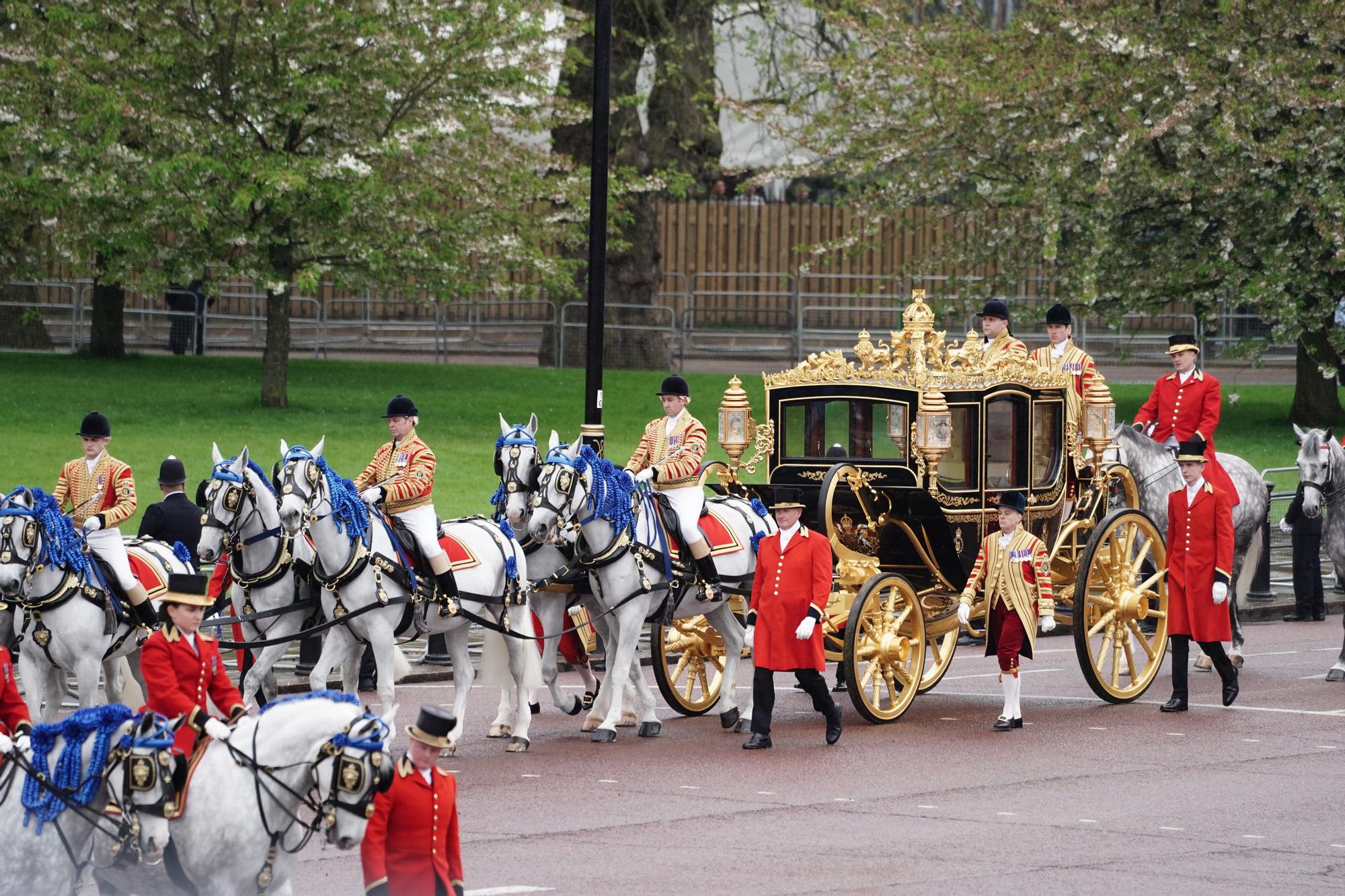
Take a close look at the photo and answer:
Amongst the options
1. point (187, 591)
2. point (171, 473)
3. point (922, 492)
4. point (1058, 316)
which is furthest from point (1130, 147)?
point (187, 591)

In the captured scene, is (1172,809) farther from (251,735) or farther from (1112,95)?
(1112,95)

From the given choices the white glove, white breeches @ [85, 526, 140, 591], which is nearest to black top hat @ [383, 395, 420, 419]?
white breeches @ [85, 526, 140, 591]

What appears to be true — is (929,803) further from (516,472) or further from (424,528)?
(424,528)

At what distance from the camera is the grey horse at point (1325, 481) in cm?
1642

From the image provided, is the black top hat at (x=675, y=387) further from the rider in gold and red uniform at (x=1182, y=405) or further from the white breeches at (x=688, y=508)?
the rider in gold and red uniform at (x=1182, y=405)

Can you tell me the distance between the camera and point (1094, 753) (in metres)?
12.0

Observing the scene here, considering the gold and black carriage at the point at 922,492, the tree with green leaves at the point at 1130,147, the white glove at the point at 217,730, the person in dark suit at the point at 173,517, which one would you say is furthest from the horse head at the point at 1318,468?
the white glove at the point at 217,730

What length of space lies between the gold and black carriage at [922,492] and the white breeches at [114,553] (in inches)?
144

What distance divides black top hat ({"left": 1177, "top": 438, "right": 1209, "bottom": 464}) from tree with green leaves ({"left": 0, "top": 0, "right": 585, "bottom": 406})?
13.0m

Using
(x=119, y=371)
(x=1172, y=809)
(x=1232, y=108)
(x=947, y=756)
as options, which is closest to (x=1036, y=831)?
(x=1172, y=809)

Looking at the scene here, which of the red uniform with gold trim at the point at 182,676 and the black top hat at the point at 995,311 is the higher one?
the black top hat at the point at 995,311

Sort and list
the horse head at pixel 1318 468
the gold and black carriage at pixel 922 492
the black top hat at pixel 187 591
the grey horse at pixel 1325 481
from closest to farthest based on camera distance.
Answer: the black top hat at pixel 187 591
the gold and black carriage at pixel 922 492
the grey horse at pixel 1325 481
the horse head at pixel 1318 468

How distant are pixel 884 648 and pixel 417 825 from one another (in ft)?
21.4

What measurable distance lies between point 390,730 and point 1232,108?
21.4 metres
